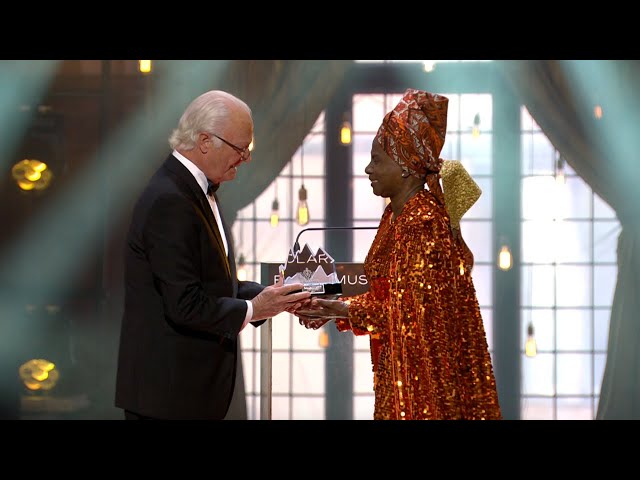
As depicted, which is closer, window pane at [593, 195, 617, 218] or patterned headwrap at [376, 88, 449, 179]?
patterned headwrap at [376, 88, 449, 179]

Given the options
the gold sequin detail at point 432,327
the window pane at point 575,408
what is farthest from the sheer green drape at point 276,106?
the gold sequin detail at point 432,327

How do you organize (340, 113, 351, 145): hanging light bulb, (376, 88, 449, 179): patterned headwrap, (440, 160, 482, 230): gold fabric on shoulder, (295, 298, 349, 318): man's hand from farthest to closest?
(340, 113, 351, 145): hanging light bulb < (440, 160, 482, 230): gold fabric on shoulder < (295, 298, 349, 318): man's hand < (376, 88, 449, 179): patterned headwrap

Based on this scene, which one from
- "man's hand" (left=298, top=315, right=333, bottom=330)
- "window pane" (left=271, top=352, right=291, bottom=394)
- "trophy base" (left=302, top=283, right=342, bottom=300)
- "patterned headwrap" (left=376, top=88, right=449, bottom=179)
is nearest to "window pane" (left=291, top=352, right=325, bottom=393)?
"window pane" (left=271, top=352, right=291, bottom=394)

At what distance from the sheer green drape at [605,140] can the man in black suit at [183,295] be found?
11.7ft

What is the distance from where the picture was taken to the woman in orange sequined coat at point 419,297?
9.78 ft

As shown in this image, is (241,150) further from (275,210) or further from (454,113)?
(454,113)

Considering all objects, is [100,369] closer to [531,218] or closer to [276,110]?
[276,110]

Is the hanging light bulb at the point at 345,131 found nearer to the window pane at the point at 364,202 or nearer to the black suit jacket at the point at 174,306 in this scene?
the window pane at the point at 364,202

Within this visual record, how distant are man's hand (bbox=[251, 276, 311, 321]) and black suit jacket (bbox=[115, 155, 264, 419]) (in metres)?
0.11

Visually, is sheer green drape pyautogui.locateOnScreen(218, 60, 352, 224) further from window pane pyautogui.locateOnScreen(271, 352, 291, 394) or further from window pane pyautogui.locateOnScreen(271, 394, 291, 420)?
window pane pyautogui.locateOnScreen(271, 394, 291, 420)

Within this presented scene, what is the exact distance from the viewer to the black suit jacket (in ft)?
10.0

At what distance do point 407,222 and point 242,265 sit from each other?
326 cm

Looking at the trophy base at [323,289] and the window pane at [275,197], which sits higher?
the window pane at [275,197]

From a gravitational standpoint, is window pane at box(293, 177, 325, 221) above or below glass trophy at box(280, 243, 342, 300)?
above
